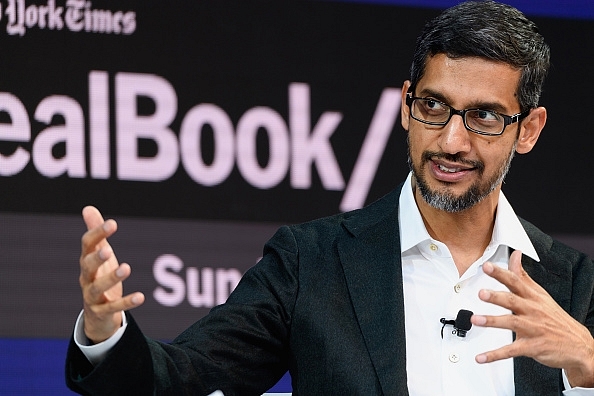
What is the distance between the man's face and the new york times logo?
4.81 ft

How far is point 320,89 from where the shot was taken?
420 cm

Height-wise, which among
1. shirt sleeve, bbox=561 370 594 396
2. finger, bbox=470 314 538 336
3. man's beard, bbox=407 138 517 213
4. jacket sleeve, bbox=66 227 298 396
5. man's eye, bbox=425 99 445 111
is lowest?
shirt sleeve, bbox=561 370 594 396

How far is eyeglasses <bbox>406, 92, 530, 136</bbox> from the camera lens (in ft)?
9.16

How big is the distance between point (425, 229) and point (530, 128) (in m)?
0.42

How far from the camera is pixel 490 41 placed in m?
2.81

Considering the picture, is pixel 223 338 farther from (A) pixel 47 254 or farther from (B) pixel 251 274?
(A) pixel 47 254

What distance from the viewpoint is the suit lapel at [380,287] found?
8.51 feet

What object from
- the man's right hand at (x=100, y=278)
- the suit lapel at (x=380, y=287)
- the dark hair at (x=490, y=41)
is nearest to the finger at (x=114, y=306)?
the man's right hand at (x=100, y=278)

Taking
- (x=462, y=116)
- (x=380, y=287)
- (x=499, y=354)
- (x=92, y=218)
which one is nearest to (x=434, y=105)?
(x=462, y=116)

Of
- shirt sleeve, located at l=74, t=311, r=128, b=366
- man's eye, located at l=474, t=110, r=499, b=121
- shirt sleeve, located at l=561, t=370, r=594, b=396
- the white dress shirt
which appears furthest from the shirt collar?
shirt sleeve, located at l=74, t=311, r=128, b=366

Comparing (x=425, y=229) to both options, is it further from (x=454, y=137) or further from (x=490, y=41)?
(x=490, y=41)

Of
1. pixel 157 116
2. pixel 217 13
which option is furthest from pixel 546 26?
pixel 157 116

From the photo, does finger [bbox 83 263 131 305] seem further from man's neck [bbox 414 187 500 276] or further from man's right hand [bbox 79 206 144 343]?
man's neck [bbox 414 187 500 276]

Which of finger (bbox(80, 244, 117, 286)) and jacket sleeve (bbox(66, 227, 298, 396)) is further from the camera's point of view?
jacket sleeve (bbox(66, 227, 298, 396))
